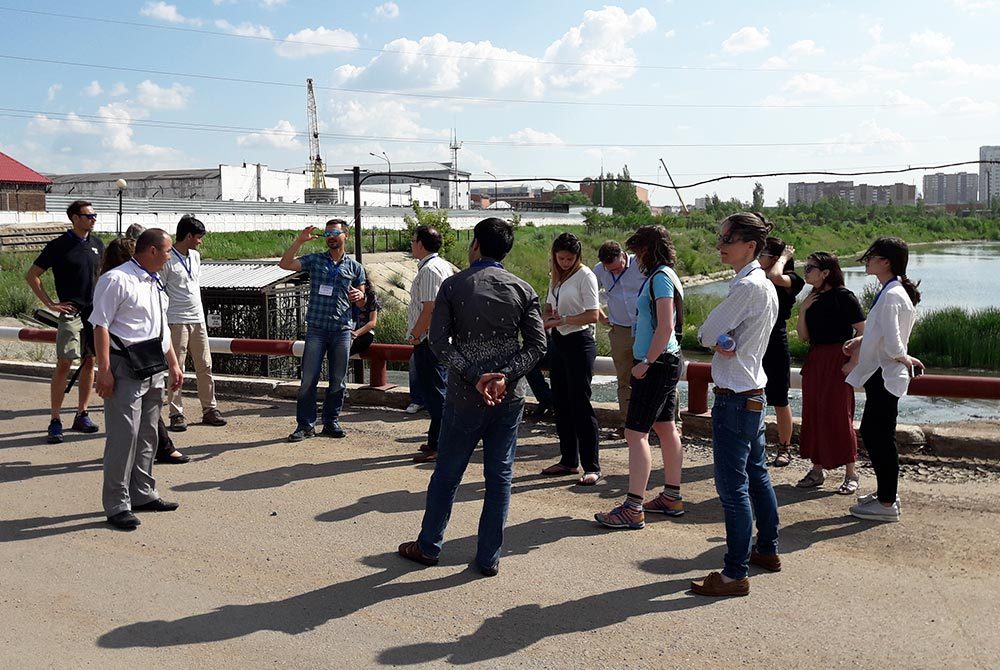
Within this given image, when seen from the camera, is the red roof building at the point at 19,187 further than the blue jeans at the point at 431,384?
Yes

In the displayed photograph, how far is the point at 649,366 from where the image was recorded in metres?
5.36

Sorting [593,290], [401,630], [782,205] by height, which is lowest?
[401,630]

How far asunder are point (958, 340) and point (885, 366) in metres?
16.6

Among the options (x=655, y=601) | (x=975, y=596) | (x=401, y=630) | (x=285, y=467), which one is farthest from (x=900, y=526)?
(x=285, y=467)

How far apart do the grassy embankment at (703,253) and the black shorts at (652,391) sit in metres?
1.23

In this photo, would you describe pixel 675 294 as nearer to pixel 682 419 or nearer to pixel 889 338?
pixel 889 338

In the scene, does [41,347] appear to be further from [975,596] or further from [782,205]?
[782,205]

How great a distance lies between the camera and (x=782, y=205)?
77.4m

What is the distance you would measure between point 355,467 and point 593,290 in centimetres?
215

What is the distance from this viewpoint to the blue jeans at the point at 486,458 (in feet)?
15.7

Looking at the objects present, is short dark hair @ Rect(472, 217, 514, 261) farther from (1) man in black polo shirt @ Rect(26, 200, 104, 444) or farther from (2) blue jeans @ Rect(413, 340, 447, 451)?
(1) man in black polo shirt @ Rect(26, 200, 104, 444)

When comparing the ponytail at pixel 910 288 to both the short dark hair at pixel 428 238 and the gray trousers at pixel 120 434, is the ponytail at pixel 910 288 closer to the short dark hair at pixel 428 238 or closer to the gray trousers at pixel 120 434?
the short dark hair at pixel 428 238

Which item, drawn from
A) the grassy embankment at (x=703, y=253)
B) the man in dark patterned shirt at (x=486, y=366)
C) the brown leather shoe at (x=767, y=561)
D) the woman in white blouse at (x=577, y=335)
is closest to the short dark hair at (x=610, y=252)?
the woman in white blouse at (x=577, y=335)

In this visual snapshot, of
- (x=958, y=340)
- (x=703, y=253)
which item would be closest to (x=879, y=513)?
(x=958, y=340)
